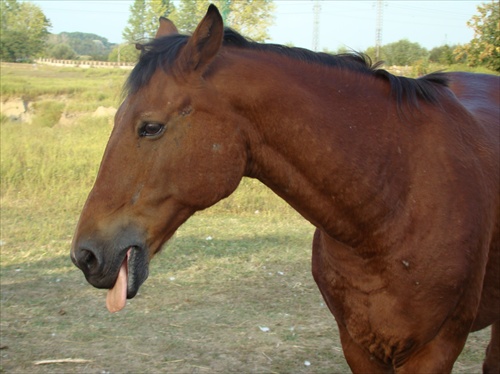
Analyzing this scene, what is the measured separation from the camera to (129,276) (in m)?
2.19

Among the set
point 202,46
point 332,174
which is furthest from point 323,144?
point 202,46

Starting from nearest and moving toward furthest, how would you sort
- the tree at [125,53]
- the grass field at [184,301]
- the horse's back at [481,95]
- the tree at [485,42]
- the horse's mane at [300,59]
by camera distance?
1. the horse's mane at [300,59]
2. the horse's back at [481,95]
3. the grass field at [184,301]
4. the tree at [485,42]
5. the tree at [125,53]

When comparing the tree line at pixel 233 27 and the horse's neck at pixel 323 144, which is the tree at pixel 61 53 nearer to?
the tree line at pixel 233 27

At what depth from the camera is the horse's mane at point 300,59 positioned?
2.24m

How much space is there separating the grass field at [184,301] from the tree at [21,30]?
3211 centimetres

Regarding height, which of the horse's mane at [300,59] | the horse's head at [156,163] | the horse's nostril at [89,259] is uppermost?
the horse's mane at [300,59]

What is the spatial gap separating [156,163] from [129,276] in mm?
418

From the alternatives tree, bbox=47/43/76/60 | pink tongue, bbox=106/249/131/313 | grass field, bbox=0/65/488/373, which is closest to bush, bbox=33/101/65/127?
grass field, bbox=0/65/488/373

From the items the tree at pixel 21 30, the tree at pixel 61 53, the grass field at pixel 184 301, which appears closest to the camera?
the grass field at pixel 184 301

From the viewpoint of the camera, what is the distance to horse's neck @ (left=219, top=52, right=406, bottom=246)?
2305 millimetres

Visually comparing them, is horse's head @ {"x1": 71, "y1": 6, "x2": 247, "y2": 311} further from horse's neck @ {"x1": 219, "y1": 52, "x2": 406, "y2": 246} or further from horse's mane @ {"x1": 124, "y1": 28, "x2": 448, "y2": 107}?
horse's neck @ {"x1": 219, "y1": 52, "x2": 406, "y2": 246}

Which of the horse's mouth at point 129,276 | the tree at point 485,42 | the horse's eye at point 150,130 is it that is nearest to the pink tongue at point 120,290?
the horse's mouth at point 129,276

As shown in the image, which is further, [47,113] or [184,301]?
[47,113]

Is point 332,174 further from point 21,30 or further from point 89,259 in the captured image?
point 21,30
